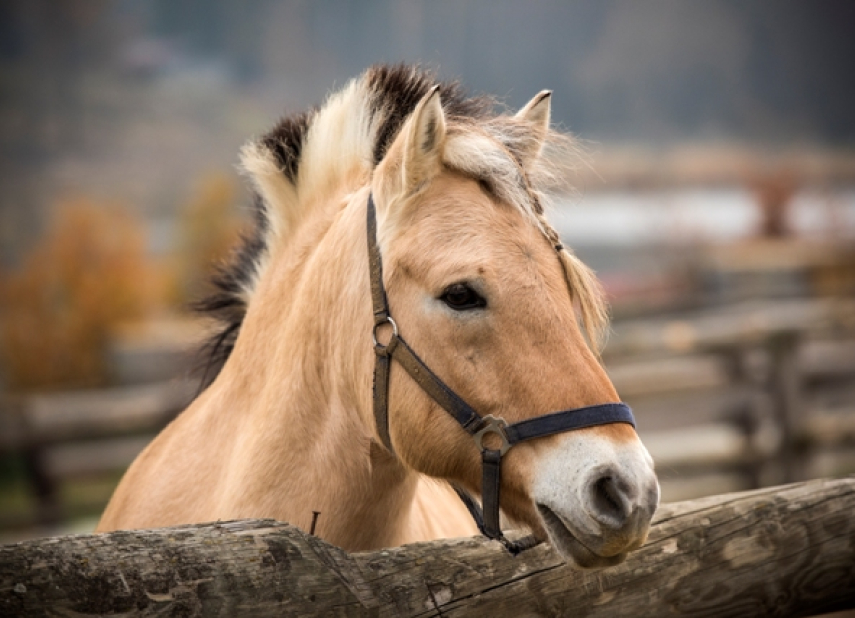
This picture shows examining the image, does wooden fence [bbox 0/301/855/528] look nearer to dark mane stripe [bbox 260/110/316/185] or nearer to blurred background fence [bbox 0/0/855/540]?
blurred background fence [bbox 0/0/855/540]

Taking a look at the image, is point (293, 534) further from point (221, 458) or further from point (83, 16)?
point (83, 16)

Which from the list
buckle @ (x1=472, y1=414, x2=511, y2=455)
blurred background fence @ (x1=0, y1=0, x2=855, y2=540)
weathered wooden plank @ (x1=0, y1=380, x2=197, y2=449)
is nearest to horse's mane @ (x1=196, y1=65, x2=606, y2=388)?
blurred background fence @ (x1=0, y1=0, x2=855, y2=540)

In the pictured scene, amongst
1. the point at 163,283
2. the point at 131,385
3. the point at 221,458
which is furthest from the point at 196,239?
the point at 221,458

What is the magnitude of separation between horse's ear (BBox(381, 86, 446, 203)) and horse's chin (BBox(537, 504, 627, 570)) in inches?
39.5

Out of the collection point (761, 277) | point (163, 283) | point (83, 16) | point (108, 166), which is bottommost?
point (761, 277)

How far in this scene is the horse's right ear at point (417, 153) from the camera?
2168mm

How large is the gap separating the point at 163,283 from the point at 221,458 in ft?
77.7

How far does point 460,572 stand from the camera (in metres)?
1.78

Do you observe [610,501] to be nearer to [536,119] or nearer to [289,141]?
[536,119]

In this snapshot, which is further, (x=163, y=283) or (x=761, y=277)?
(x=163, y=283)

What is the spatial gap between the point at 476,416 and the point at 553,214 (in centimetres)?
89

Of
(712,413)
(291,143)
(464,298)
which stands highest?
(291,143)

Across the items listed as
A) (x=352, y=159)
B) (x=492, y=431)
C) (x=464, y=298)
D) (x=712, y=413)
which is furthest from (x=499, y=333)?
(x=712, y=413)

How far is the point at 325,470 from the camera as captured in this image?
231 centimetres
